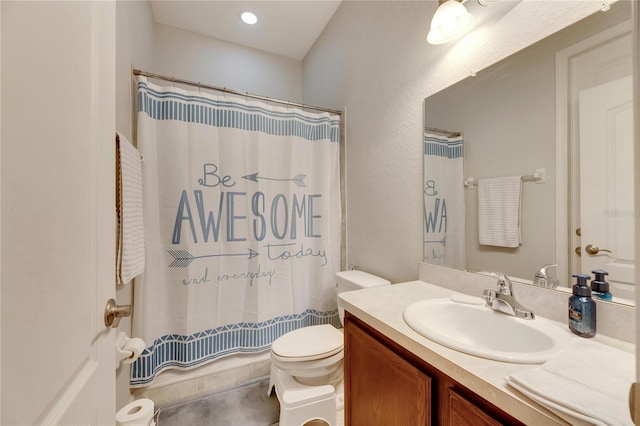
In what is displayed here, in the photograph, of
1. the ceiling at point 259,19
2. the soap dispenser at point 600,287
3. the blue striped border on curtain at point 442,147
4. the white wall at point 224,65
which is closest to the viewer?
the soap dispenser at point 600,287

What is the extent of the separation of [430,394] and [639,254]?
562mm

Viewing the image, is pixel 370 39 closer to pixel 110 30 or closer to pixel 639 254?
pixel 110 30

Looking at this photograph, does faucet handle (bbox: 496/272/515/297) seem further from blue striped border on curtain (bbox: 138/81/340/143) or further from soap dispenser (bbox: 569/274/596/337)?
blue striped border on curtain (bbox: 138/81/340/143)

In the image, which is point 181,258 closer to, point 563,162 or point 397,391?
point 397,391

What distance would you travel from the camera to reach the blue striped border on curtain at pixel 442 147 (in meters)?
1.13

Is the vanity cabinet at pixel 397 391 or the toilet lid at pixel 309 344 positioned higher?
the vanity cabinet at pixel 397 391

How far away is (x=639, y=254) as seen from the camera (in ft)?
0.93

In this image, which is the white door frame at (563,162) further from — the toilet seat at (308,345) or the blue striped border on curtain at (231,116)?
the blue striped border on curtain at (231,116)

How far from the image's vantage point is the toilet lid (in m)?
1.30

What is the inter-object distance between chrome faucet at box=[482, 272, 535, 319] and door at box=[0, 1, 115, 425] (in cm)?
111

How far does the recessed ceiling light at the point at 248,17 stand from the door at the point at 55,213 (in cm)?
177

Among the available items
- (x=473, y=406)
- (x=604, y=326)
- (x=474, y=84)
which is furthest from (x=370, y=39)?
(x=473, y=406)

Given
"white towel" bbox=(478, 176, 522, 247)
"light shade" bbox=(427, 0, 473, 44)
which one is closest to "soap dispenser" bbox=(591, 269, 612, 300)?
"white towel" bbox=(478, 176, 522, 247)

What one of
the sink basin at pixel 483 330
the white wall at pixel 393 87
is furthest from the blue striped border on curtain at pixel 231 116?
the sink basin at pixel 483 330
